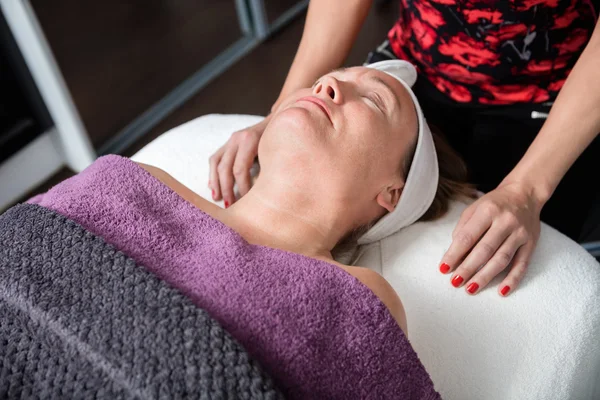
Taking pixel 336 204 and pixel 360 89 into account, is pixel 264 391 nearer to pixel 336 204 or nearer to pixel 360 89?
pixel 336 204

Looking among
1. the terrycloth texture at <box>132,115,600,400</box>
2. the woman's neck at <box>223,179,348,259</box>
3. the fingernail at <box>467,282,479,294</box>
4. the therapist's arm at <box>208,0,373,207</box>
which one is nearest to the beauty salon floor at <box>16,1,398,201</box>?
the therapist's arm at <box>208,0,373,207</box>

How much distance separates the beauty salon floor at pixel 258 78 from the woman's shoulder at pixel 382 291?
1611 millimetres

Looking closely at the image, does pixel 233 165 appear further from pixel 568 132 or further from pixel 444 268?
pixel 568 132

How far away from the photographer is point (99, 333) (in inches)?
32.6

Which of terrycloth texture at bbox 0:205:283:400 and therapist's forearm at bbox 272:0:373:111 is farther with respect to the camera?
therapist's forearm at bbox 272:0:373:111

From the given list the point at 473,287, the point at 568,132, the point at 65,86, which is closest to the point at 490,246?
the point at 473,287

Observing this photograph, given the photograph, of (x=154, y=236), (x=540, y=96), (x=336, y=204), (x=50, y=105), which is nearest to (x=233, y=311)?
(x=154, y=236)

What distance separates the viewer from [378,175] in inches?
44.5

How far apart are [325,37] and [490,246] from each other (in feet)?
2.18

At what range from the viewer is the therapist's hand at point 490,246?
105cm

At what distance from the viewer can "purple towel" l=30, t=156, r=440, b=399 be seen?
855mm

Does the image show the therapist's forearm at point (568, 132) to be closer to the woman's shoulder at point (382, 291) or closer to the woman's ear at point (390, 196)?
the woman's ear at point (390, 196)

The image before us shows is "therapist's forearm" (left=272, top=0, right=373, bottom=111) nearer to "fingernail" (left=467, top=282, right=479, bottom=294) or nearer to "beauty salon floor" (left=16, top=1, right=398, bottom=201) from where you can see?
"fingernail" (left=467, top=282, right=479, bottom=294)

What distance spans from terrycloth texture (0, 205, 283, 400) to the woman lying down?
6 cm
